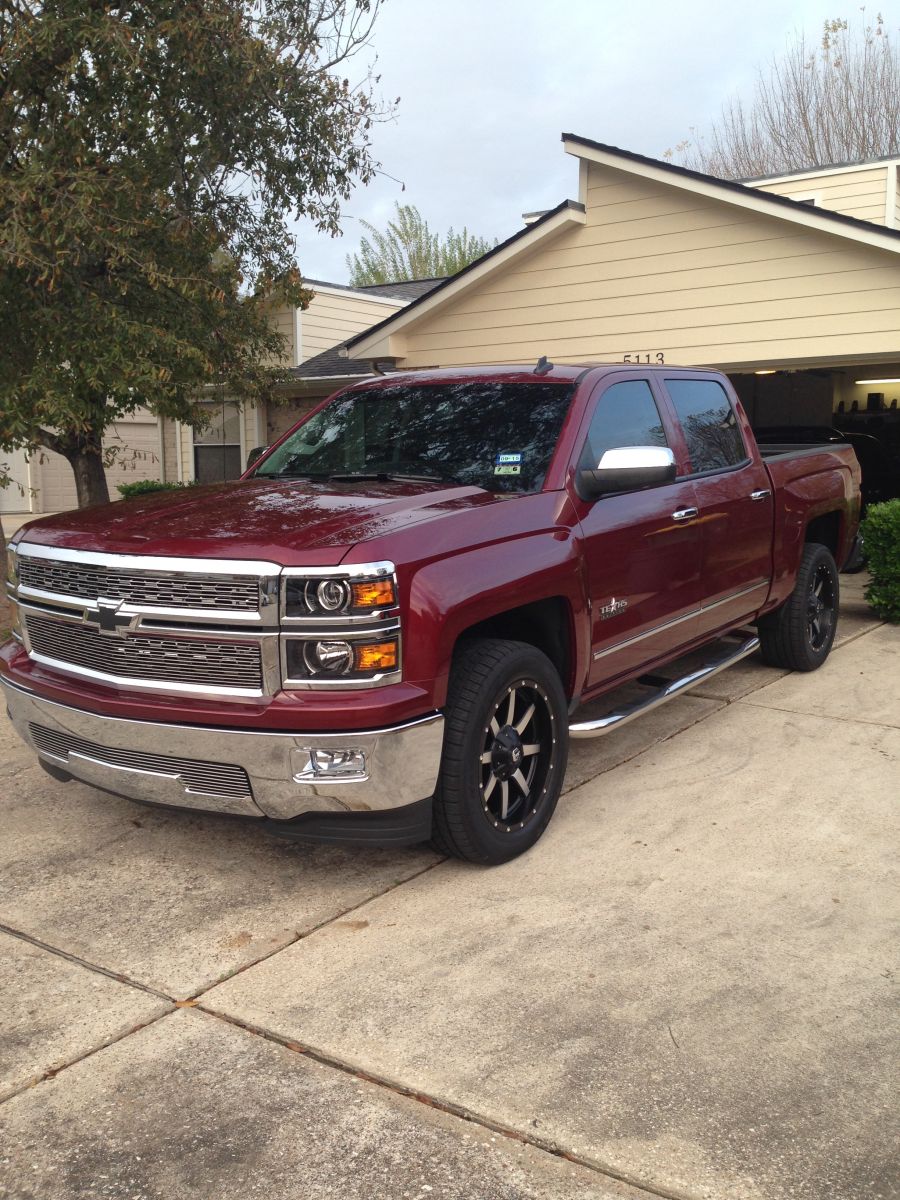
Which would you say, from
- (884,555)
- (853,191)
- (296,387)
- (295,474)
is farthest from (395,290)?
(295,474)

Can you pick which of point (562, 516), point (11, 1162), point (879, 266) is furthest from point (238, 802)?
point (879, 266)

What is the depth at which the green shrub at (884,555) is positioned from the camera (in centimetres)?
898

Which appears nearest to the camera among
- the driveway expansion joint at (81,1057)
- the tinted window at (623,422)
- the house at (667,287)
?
the driveway expansion joint at (81,1057)

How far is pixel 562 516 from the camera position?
4.70 metres

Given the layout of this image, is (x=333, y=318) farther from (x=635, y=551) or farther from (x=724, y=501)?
(x=635, y=551)

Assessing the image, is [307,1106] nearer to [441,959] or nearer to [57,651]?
[441,959]

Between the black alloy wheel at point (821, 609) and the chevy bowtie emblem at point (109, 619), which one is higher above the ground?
the chevy bowtie emblem at point (109, 619)

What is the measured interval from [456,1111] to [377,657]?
1473 mm

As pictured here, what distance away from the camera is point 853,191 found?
14.8 m

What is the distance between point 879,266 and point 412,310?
5.25m

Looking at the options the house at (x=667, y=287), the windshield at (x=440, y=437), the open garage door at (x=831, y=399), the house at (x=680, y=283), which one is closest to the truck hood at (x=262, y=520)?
the windshield at (x=440, y=437)

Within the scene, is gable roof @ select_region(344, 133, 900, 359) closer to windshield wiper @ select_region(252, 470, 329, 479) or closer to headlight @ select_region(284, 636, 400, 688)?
windshield wiper @ select_region(252, 470, 329, 479)

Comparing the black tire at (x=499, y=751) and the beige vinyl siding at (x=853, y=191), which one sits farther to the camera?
the beige vinyl siding at (x=853, y=191)

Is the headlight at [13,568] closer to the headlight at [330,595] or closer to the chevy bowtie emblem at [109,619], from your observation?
the chevy bowtie emblem at [109,619]
